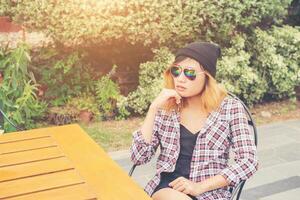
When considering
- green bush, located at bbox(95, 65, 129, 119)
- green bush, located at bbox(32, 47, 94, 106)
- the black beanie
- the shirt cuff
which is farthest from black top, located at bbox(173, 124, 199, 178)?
green bush, located at bbox(32, 47, 94, 106)

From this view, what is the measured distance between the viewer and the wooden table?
2014mm

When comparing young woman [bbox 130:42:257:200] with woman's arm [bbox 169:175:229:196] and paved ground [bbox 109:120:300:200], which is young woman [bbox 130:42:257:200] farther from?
paved ground [bbox 109:120:300:200]

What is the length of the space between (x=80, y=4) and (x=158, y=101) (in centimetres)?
362

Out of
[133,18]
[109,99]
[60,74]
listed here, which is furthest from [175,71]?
[60,74]

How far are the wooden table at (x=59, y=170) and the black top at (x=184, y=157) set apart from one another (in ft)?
1.41

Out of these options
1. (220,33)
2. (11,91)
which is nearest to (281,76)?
(220,33)

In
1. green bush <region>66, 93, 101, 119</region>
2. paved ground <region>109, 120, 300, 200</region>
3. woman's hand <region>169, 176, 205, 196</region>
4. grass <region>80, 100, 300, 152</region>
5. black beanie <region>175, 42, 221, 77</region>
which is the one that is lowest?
grass <region>80, 100, 300, 152</region>

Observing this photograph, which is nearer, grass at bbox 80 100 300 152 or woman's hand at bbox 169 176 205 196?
woman's hand at bbox 169 176 205 196

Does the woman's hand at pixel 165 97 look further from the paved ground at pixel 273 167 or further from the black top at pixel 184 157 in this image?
the paved ground at pixel 273 167

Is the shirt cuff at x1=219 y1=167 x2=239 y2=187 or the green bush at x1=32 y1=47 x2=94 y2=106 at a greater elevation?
the shirt cuff at x1=219 y1=167 x2=239 y2=187

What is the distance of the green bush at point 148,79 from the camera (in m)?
6.31

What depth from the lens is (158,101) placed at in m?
2.57

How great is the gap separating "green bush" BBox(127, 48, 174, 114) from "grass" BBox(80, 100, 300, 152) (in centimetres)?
23

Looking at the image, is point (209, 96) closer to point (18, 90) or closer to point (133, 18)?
point (133, 18)
